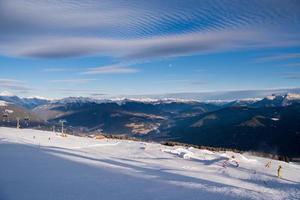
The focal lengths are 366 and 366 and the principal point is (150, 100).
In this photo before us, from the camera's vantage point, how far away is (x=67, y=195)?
41.2ft

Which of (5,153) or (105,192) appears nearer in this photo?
(105,192)

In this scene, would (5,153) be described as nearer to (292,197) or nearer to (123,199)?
(123,199)

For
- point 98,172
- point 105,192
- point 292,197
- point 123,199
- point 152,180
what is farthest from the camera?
point 98,172

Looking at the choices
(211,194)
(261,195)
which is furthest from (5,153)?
(261,195)

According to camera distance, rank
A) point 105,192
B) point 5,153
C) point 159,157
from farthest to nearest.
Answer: point 159,157 → point 5,153 → point 105,192

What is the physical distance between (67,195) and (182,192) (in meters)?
4.29

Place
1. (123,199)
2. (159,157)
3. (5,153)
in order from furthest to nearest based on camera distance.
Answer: (159,157), (5,153), (123,199)

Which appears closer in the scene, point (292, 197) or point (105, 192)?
point (105, 192)

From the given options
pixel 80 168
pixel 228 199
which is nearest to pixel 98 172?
pixel 80 168

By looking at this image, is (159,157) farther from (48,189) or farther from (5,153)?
(48,189)

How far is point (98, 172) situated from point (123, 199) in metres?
5.21

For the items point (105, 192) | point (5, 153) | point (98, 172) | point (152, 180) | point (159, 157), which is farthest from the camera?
point (159, 157)

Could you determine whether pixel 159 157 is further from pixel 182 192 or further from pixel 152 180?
pixel 182 192

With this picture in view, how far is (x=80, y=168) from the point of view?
18.5 m
